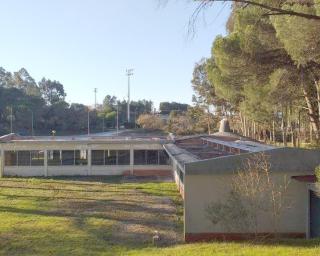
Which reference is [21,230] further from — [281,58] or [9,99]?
[9,99]

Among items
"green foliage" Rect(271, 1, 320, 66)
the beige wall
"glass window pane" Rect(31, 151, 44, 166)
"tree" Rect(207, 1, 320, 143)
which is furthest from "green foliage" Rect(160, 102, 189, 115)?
the beige wall

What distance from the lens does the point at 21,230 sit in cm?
1903

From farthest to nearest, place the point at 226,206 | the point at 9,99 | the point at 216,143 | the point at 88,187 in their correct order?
the point at 9,99 → the point at 88,187 → the point at 216,143 → the point at 226,206

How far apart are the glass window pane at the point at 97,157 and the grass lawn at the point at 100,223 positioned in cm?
655

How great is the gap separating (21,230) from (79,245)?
347 cm

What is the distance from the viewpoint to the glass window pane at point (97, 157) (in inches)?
Answer: 1611

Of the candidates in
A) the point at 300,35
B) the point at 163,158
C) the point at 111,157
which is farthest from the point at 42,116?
the point at 300,35

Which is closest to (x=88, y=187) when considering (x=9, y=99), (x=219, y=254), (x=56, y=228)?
(x=56, y=228)

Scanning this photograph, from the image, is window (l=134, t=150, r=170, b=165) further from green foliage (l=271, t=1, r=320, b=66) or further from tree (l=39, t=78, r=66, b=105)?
tree (l=39, t=78, r=66, b=105)

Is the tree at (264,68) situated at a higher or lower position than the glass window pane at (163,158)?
higher

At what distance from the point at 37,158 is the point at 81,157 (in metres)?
3.27

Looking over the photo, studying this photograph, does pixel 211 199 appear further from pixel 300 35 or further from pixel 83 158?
pixel 83 158

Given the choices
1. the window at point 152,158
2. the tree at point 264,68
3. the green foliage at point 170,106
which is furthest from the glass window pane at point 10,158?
the green foliage at point 170,106

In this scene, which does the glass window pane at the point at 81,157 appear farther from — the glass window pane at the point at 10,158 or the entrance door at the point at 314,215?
the entrance door at the point at 314,215
